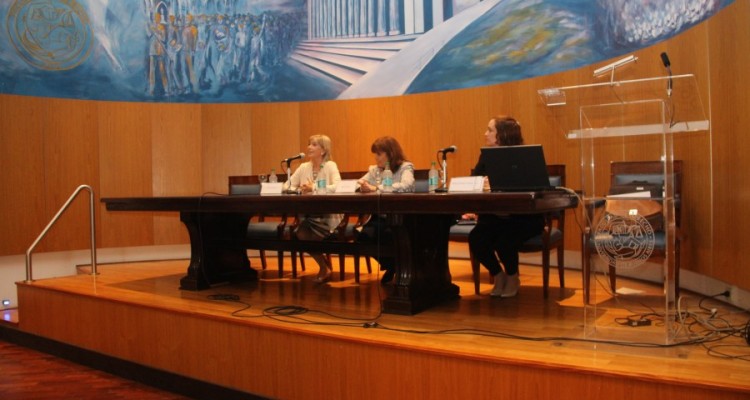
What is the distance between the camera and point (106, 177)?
630 centimetres

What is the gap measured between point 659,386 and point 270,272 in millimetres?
3509

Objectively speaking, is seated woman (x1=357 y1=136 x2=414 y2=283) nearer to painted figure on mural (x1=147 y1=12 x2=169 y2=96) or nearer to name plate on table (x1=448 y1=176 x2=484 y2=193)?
name plate on table (x1=448 y1=176 x2=484 y2=193)

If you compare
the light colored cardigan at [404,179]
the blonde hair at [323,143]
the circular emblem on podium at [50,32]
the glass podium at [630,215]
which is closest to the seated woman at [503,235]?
the light colored cardigan at [404,179]

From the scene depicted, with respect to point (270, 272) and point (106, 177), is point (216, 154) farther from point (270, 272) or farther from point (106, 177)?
point (270, 272)

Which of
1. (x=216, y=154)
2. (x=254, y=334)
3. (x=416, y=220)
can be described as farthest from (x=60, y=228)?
(x=416, y=220)

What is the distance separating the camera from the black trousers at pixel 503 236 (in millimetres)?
3400

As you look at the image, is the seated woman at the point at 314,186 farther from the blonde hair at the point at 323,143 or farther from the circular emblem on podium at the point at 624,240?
the circular emblem on podium at the point at 624,240

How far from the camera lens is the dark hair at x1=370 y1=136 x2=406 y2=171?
3979mm

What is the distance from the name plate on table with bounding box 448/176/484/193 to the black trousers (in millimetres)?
595

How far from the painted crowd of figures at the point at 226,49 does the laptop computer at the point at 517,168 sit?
4.72 m

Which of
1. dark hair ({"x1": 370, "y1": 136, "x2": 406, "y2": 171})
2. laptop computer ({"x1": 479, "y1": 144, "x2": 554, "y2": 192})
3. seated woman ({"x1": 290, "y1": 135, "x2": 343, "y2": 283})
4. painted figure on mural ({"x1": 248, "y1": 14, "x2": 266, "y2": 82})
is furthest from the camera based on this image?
painted figure on mural ({"x1": 248, "y1": 14, "x2": 266, "y2": 82})

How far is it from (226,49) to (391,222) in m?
4.52

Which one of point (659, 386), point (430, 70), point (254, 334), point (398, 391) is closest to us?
point (659, 386)

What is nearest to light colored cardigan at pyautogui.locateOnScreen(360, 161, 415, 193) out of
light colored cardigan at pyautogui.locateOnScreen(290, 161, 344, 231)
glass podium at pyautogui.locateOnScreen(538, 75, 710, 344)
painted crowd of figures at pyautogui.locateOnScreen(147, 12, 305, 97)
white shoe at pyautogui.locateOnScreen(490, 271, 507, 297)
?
light colored cardigan at pyautogui.locateOnScreen(290, 161, 344, 231)
